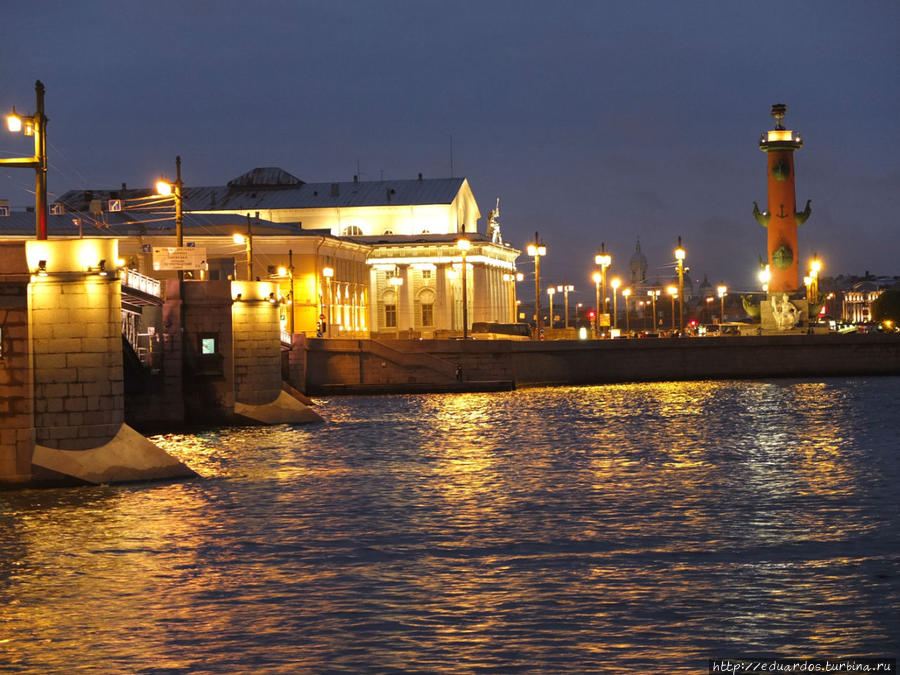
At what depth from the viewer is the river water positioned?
15.0 m

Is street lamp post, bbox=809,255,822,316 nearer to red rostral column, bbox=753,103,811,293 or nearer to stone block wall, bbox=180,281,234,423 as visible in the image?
red rostral column, bbox=753,103,811,293

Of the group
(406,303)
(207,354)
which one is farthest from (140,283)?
(406,303)

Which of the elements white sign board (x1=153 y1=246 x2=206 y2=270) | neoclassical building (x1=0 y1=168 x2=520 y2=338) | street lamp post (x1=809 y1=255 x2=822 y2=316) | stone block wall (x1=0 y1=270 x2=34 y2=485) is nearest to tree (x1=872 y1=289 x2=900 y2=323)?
neoclassical building (x1=0 y1=168 x2=520 y2=338)

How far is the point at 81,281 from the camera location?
29.9m

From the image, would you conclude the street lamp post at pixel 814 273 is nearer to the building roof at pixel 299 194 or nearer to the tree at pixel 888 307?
the building roof at pixel 299 194

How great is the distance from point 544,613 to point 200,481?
16.2 m

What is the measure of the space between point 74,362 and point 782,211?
2878 inches

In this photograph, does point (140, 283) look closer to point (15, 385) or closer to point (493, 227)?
point (15, 385)

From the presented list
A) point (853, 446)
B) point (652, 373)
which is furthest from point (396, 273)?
point (853, 446)

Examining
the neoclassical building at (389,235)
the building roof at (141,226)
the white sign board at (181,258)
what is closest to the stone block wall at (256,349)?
the white sign board at (181,258)

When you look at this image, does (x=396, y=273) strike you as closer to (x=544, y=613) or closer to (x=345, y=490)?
(x=345, y=490)

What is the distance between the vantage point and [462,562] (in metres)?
20.2

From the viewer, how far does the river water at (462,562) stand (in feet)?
49.2

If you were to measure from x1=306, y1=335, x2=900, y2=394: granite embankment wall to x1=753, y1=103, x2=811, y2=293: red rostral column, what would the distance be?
10821 mm
